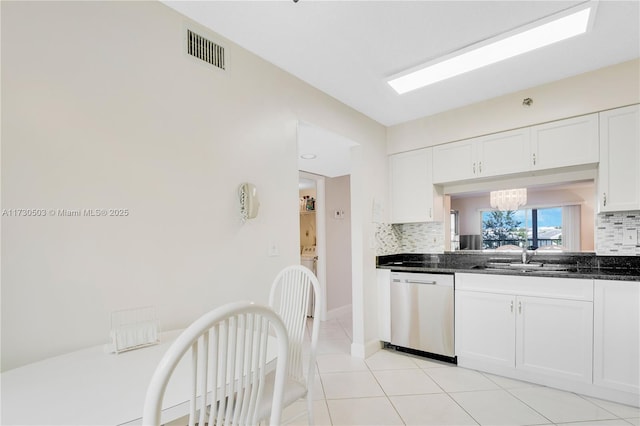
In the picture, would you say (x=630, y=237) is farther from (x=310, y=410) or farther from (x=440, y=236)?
(x=310, y=410)

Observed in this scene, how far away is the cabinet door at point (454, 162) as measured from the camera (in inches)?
120

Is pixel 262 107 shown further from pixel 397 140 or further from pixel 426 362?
pixel 426 362

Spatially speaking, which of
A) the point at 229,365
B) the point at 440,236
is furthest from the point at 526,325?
the point at 229,365

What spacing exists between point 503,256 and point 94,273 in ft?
11.1

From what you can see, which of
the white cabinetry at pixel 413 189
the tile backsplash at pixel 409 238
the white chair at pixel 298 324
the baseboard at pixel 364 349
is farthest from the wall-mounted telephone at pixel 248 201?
the white cabinetry at pixel 413 189

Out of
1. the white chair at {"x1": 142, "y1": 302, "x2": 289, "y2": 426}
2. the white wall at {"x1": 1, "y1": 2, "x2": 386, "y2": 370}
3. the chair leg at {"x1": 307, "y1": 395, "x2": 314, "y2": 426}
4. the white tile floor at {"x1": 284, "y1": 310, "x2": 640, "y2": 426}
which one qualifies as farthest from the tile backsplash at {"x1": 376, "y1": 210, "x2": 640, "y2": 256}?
the white chair at {"x1": 142, "y1": 302, "x2": 289, "y2": 426}

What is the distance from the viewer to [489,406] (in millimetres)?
2145

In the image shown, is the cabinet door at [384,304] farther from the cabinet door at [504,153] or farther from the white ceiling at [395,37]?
the white ceiling at [395,37]

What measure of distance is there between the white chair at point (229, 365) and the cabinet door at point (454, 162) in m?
2.79

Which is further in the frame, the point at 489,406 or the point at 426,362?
the point at 426,362

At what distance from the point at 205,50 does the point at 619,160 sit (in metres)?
3.06

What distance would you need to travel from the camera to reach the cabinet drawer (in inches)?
89.7

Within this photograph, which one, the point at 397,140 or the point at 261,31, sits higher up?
the point at 261,31

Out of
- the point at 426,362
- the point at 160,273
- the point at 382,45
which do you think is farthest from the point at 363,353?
the point at 382,45
